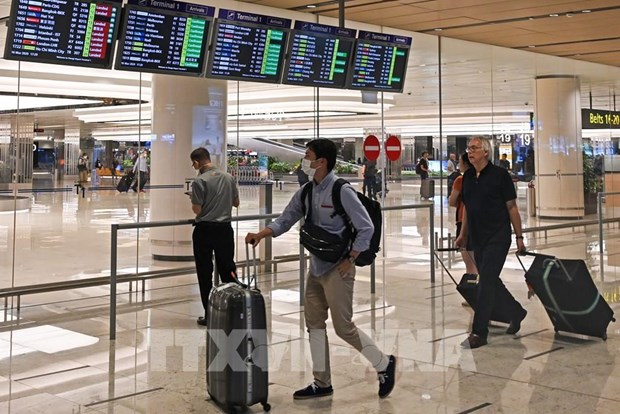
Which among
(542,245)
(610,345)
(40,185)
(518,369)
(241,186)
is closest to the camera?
(518,369)

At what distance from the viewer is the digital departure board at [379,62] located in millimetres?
9242

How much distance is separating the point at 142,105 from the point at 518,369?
24.5ft

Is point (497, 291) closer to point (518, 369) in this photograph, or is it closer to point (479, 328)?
point (479, 328)

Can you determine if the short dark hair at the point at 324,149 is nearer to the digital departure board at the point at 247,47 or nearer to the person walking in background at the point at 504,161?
the digital departure board at the point at 247,47

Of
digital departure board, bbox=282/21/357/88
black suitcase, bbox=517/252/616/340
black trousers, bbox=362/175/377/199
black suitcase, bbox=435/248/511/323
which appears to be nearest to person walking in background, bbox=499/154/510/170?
black trousers, bbox=362/175/377/199

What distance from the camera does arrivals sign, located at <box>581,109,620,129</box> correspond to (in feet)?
63.9

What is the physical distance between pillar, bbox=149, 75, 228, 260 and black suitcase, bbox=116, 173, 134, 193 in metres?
0.32

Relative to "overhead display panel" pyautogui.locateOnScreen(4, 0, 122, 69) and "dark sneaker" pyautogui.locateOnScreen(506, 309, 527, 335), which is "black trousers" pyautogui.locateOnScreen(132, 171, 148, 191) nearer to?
"overhead display panel" pyautogui.locateOnScreen(4, 0, 122, 69)

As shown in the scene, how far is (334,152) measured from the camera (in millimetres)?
4562

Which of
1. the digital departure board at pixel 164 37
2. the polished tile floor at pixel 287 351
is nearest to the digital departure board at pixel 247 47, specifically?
the digital departure board at pixel 164 37

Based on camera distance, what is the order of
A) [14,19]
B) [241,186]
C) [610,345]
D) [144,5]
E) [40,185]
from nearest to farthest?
1. [610,345]
2. [14,19]
3. [144,5]
4. [40,185]
5. [241,186]

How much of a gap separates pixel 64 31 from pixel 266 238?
4.52m

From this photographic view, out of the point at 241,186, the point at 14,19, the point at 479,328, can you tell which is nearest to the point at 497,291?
the point at 479,328

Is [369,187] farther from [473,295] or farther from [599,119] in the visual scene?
[599,119]
